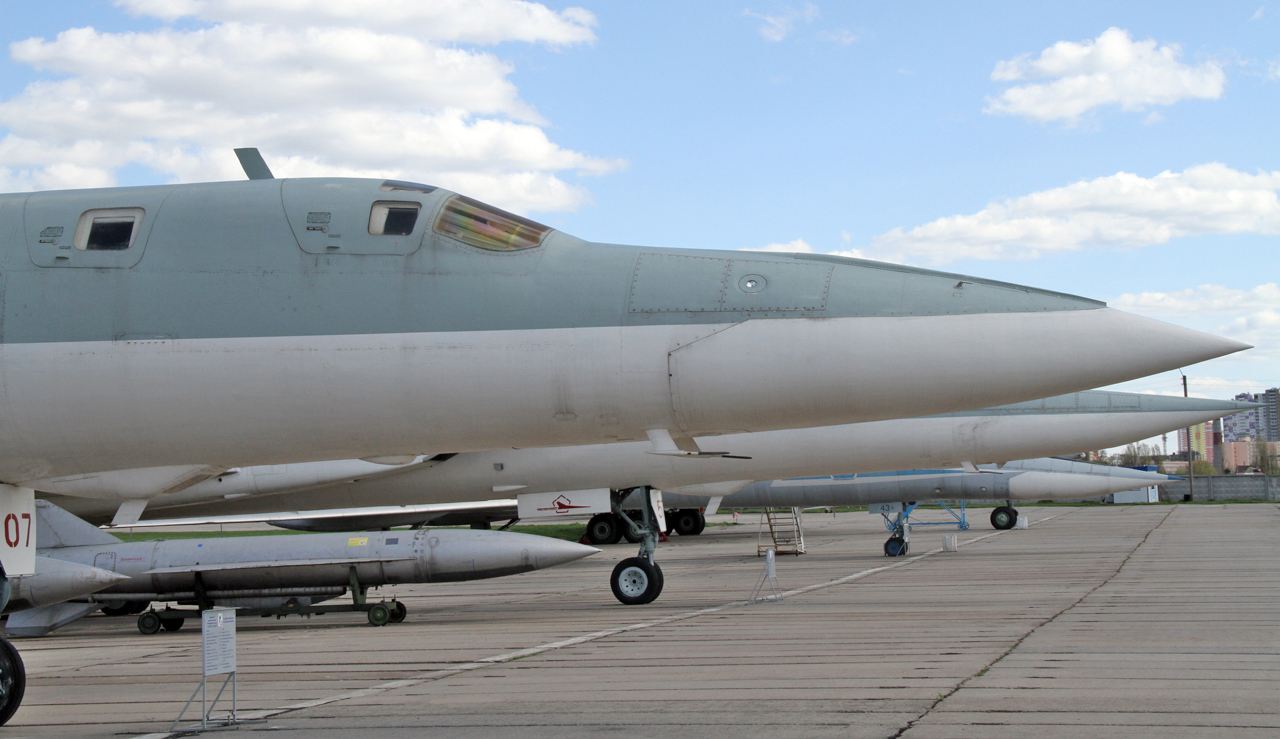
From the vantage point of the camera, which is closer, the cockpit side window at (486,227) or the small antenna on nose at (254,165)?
the cockpit side window at (486,227)

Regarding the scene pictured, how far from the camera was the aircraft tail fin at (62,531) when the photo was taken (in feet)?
45.0

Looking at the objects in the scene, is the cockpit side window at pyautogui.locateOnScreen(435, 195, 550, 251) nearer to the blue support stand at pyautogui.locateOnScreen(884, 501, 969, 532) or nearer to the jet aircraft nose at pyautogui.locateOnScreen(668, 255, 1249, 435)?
the jet aircraft nose at pyautogui.locateOnScreen(668, 255, 1249, 435)

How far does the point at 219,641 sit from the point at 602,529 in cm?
2255

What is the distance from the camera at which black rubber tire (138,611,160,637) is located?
13648 mm

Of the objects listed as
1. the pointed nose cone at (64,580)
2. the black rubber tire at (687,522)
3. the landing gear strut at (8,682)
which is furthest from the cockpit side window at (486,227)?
the black rubber tire at (687,522)

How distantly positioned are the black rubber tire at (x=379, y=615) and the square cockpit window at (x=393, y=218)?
359 inches

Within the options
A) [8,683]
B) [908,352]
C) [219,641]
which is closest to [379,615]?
[219,641]

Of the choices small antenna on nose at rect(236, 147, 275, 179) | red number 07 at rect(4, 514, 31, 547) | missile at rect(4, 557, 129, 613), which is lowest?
missile at rect(4, 557, 129, 613)

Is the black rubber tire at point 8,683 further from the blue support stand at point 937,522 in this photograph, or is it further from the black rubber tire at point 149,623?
the blue support stand at point 937,522

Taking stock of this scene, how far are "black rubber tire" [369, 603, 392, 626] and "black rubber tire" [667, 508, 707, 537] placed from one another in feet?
72.6

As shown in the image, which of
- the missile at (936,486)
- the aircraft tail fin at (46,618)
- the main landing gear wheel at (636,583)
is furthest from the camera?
the missile at (936,486)

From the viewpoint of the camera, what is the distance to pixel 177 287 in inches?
194

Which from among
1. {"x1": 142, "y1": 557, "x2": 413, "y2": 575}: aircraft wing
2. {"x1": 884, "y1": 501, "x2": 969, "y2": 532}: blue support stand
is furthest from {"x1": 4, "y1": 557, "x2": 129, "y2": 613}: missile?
{"x1": 884, "y1": 501, "x2": 969, "y2": 532}: blue support stand

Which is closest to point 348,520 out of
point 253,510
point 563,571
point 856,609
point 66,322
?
point 563,571
